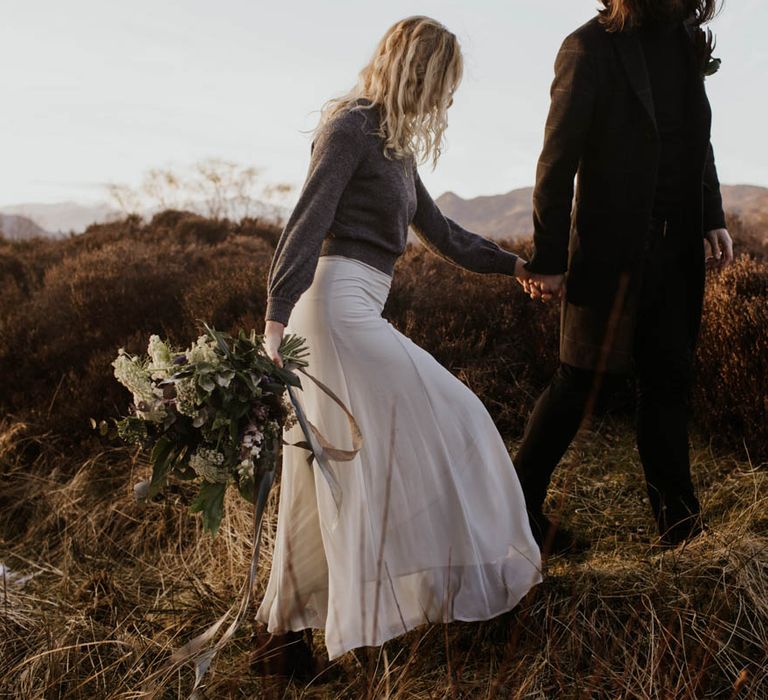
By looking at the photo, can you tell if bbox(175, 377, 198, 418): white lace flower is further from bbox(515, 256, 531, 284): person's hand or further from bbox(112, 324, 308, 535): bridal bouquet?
bbox(515, 256, 531, 284): person's hand

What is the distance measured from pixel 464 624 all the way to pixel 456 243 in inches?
53.6

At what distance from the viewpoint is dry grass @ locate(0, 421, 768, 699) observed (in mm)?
2045

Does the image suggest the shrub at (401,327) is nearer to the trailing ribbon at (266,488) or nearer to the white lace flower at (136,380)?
the trailing ribbon at (266,488)

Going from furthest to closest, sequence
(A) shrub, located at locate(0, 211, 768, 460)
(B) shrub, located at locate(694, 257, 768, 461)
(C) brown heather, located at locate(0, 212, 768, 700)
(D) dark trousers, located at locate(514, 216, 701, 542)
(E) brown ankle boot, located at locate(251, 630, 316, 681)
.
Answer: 1. (A) shrub, located at locate(0, 211, 768, 460)
2. (B) shrub, located at locate(694, 257, 768, 461)
3. (D) dark trousers, located at locate(514, 216, 701, 542)
4. (E) brown ankle boot, located at locate(251, 630, 316, 681)
5. (C) brown heather, located at locate(0, 212, 768, 700)

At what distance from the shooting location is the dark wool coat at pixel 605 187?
2.38 meters

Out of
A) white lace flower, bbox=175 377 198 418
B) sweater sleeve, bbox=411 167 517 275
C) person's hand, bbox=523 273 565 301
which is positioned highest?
sweater sleeve, bbox=411 167 517 275

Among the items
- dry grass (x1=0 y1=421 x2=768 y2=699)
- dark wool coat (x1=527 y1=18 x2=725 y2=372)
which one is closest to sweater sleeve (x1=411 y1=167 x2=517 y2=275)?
dark wool coat (x1=527 y1=18 x2=725 y2=372)

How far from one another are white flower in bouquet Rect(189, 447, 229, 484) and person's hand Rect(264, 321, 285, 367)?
0.31 meters

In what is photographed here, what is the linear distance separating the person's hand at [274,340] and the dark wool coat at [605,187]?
104 cm

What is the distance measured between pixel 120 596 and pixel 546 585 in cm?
174

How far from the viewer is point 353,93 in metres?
2.25

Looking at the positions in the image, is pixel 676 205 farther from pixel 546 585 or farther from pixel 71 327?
pixel 71 327

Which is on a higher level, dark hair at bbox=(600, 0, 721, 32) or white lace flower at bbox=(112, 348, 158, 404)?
dark hair at bbox=(600, 0, 721, 32)

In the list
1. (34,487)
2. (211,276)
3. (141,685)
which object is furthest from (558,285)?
(211,276)
